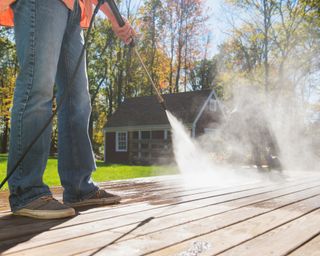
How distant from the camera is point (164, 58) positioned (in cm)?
3269

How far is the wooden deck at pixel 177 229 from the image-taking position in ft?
4.25

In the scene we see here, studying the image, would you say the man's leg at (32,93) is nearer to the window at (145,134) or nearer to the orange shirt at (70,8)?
the orange shirt at (70,8)

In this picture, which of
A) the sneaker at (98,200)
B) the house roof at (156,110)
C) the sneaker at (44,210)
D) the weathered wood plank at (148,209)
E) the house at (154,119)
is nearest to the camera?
the weathered wood plank at (148,209)

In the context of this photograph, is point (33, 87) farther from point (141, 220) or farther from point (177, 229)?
point (177, 229)

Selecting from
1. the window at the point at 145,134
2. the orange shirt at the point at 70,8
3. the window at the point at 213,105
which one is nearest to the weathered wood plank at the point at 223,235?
the orange shirt at the point at 70,8

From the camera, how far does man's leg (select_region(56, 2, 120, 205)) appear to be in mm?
2363

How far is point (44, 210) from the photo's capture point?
188 cm

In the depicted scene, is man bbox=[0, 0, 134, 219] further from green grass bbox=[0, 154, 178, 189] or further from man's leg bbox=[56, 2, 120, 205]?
green grass bbox=[0, 154, 178, 189]

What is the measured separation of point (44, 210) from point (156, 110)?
22950 mm

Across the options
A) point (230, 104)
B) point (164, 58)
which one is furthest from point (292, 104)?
point (164, 58)

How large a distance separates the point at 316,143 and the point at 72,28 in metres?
12.0

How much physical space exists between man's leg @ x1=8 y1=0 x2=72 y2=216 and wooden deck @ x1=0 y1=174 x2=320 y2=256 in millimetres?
183

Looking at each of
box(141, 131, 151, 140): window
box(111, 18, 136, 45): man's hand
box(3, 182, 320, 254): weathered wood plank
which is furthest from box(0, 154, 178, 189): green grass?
box(141, 131, 151, 140): window

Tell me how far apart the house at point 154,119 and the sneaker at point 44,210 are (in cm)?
1943
